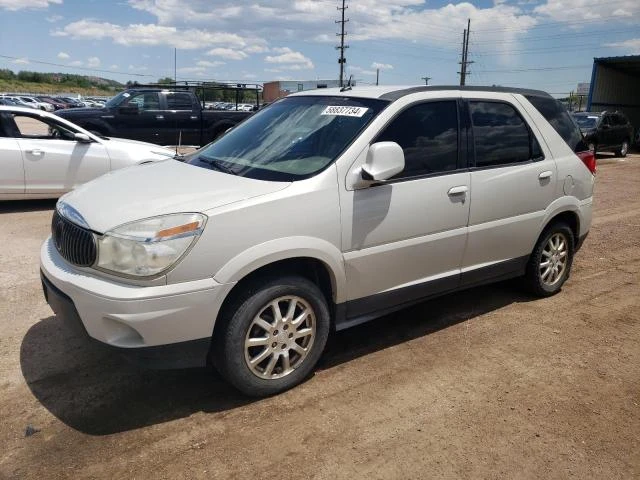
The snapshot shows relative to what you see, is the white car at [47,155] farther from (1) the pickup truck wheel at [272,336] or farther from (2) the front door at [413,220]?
(1) the pickup truck wheel at [272,336]

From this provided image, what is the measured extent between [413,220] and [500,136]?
1209 millimetres

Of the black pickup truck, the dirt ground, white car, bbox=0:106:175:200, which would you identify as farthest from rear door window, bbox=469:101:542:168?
the black pickup truck

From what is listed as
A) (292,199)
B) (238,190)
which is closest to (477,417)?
(292,199)

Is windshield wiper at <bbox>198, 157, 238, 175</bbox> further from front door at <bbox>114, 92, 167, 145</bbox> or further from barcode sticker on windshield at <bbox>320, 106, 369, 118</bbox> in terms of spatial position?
front door at <bbox>114, 92, 167, 145</bbox>

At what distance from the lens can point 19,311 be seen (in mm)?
4387

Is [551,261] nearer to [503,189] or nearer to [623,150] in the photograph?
[503,189]

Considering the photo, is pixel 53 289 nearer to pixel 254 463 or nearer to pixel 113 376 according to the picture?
pixel 113 376

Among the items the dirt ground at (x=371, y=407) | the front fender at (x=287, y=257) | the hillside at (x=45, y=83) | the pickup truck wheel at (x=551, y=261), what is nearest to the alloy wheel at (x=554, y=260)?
the pickup truck wheel at (x=551, y=261)

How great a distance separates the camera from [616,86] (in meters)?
26.4

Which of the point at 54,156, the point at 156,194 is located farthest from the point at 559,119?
the point at 54,156

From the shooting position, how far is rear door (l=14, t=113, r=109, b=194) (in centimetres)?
779

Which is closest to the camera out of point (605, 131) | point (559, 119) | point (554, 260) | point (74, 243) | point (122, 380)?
point (74, 243)

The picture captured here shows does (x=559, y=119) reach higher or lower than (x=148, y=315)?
higher

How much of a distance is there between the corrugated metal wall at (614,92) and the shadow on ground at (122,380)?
2402cm
